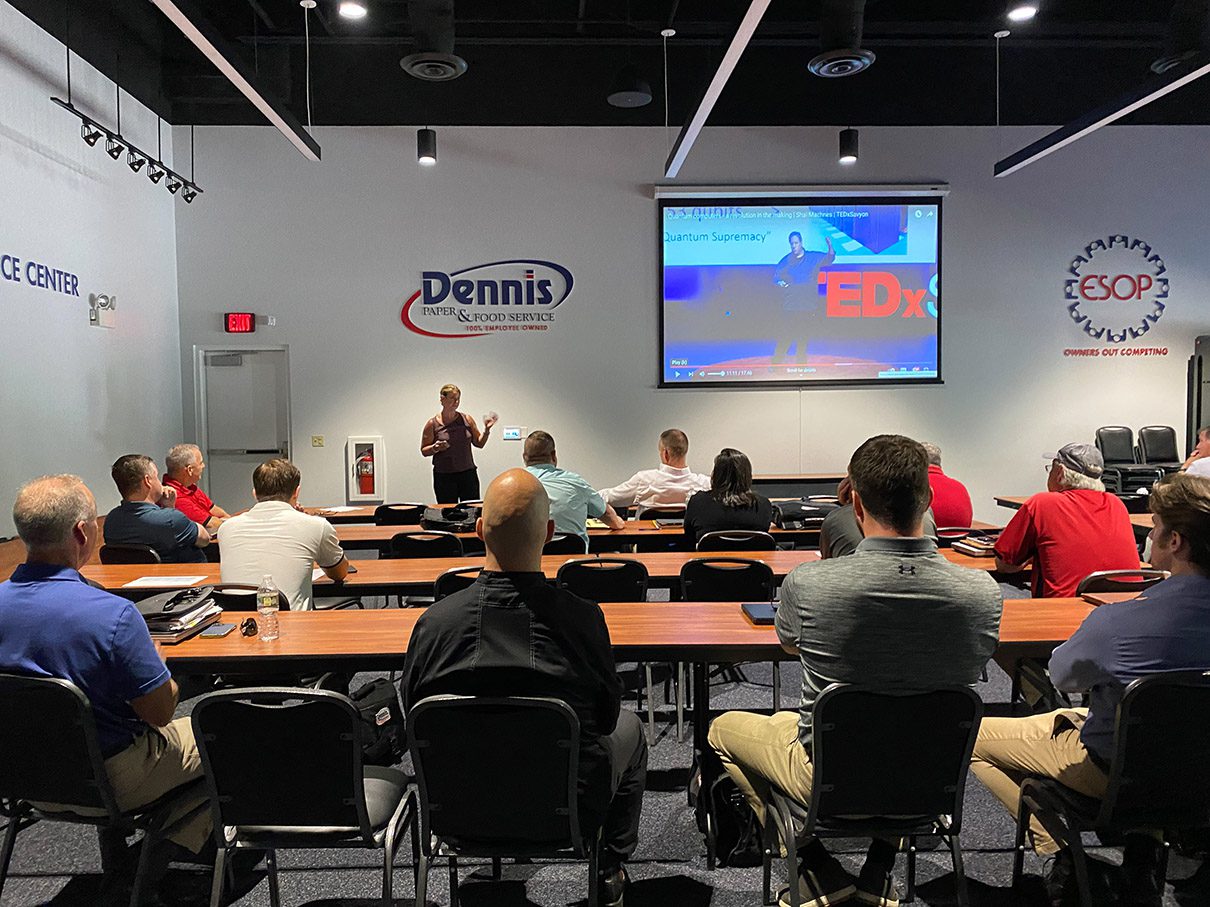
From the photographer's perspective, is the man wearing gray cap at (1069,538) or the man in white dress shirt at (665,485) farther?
the man in white dress shirt at (665,485)

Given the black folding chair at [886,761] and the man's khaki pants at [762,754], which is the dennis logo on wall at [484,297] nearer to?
the man's khaki pants at [762,754]

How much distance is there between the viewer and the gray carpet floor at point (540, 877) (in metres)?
2.46

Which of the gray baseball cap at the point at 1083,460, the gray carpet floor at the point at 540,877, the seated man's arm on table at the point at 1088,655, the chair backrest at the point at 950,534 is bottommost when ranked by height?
the gray carpet floor at the point at 540,877

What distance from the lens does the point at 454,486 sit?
831 centimetres

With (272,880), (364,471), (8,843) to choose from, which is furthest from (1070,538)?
(364,471)

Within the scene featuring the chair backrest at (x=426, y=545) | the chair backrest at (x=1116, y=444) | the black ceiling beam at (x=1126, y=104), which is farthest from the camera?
the chair backrest at (x=1116, y=444)

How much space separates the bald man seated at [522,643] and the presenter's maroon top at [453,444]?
6.20 m

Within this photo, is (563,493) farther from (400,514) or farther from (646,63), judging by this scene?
(646,63)

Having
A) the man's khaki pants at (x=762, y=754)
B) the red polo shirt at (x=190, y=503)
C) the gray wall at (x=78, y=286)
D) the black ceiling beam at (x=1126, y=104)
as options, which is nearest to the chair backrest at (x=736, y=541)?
the man's khaki pants at (x=762, y=754)

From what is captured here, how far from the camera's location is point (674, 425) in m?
8.85

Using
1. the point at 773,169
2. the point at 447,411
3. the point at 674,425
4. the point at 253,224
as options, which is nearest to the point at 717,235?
the point at 773,169

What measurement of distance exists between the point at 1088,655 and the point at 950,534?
8.74 ft

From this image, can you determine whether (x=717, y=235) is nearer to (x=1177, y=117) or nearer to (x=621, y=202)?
(x=621, y=202)

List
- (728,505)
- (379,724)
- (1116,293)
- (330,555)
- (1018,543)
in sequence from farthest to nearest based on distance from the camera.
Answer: (1116,293) < (728,505) < (1018,543) < (330,555) < (379,724)
